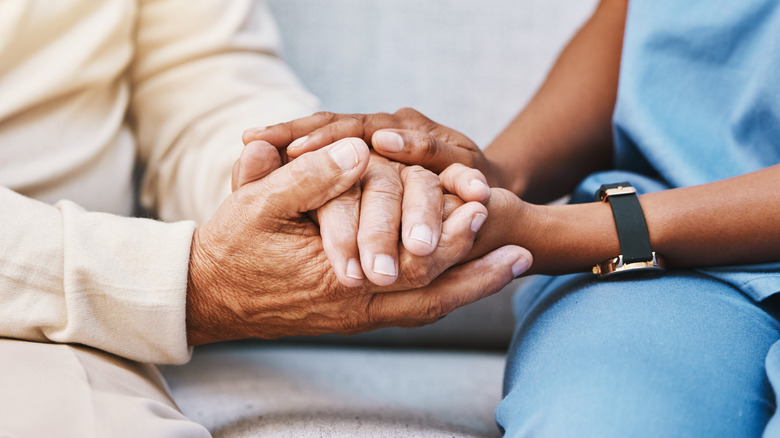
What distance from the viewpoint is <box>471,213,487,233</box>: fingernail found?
0.62m

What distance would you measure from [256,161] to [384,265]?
20 cm

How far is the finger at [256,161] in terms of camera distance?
69 cm

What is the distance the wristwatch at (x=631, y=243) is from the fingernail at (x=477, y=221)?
0.17m

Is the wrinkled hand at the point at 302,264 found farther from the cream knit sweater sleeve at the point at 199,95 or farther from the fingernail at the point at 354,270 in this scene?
the cream knit sweater sleeve at the point at 199,95

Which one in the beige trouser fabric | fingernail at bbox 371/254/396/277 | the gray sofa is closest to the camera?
the beige trouser fabric

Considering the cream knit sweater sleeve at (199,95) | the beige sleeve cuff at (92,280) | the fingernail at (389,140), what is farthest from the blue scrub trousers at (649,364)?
the cream knit sweater sleeve at (199,95)

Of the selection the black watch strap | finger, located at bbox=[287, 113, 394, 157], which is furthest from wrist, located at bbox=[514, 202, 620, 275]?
finger, located at bbox=[287, 113, 394, 157]

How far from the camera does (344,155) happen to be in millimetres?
643

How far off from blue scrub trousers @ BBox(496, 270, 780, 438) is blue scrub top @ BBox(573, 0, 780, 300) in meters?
0.09

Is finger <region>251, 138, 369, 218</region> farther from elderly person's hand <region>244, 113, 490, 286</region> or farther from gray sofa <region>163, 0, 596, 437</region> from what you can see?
gray sofa <region>163, 0, 596, 437</region>

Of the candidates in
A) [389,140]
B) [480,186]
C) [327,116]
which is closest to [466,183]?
[480,186]

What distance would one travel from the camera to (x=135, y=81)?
1006mm

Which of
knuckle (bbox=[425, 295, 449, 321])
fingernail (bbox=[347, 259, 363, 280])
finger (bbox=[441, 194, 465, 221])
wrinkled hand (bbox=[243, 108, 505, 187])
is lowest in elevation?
knuckle (bbox=[425, 295, 449, 321])

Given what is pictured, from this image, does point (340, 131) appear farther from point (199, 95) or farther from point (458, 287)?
point (199, 95)
